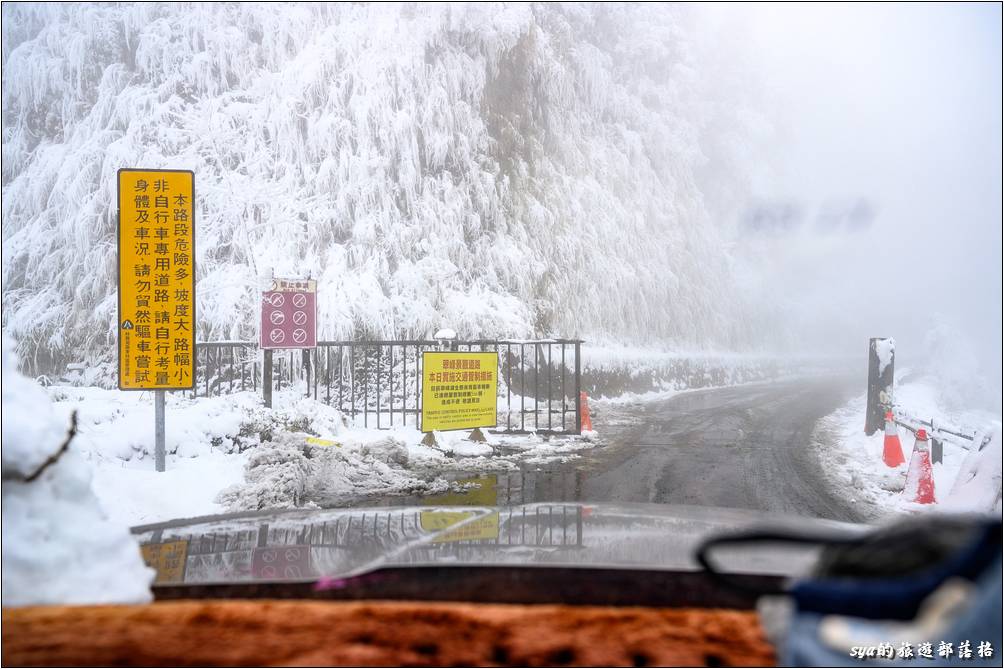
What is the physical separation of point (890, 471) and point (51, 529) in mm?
6350

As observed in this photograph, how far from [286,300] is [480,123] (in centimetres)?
794

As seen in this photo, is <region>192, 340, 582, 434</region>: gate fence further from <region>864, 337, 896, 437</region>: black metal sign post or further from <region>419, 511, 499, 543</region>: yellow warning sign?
<region>419, 511, 499, 543</region>: yellow warning sign

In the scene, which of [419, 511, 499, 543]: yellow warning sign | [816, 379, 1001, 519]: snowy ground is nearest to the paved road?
[816, 379, 1001, 519]: snowy ground

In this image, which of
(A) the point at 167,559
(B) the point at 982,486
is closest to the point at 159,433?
(A) the point at 167,559

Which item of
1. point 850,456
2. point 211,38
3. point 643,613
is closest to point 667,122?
point 211,38

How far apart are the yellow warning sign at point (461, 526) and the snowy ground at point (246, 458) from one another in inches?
101

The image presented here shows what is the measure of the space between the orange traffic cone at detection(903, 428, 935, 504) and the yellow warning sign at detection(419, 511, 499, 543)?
3789mm

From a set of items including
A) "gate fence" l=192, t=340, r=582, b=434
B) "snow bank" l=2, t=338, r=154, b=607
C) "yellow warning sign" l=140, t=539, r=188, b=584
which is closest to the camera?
"snow bank" l=2, t=338, r=154, b=607

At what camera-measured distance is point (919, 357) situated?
577 inches

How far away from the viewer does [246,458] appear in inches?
218

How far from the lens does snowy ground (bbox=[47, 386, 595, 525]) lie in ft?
14.9

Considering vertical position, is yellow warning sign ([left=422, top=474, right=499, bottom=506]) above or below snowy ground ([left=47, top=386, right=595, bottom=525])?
below

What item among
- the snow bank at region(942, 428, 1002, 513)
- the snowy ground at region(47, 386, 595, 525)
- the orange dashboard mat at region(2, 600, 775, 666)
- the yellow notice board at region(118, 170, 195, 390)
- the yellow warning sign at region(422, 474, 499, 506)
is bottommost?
the yellow warning sign at region(422, 474, 499, 506)

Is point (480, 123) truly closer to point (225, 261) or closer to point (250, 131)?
point (250, 131)
